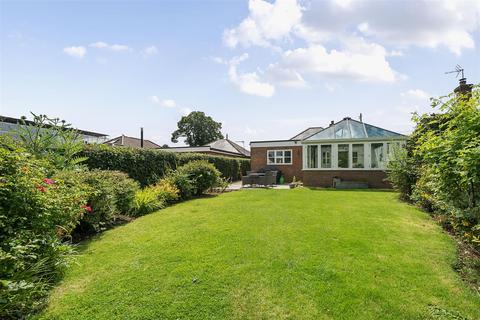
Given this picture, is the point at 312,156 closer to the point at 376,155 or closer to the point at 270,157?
the point at 376,155

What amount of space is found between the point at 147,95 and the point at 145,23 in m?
4.96

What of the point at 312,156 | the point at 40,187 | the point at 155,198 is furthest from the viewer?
the point at 312,156

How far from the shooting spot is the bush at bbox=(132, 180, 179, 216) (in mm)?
8125

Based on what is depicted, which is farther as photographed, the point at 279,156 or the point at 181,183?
the point at 279,156

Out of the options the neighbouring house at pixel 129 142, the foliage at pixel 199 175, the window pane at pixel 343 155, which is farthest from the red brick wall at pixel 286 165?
the neighbouring house at pixel 129 142

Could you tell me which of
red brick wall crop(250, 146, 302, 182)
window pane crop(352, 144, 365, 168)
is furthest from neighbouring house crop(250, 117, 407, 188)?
red brick wall crop(250, 146, 302, 182)

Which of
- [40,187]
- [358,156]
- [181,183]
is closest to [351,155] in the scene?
[358,156]

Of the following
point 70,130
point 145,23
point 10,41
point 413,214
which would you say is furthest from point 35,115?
point 413,214

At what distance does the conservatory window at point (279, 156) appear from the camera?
2230cm

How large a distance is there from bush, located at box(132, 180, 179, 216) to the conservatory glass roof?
34.1 ft

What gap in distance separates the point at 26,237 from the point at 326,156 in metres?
16.1

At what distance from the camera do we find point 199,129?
57.5 meters

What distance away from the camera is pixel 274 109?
54.0ft

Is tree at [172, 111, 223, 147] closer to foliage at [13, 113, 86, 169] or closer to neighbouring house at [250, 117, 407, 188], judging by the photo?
neighbouring house at [250, 117, 407, 188]
